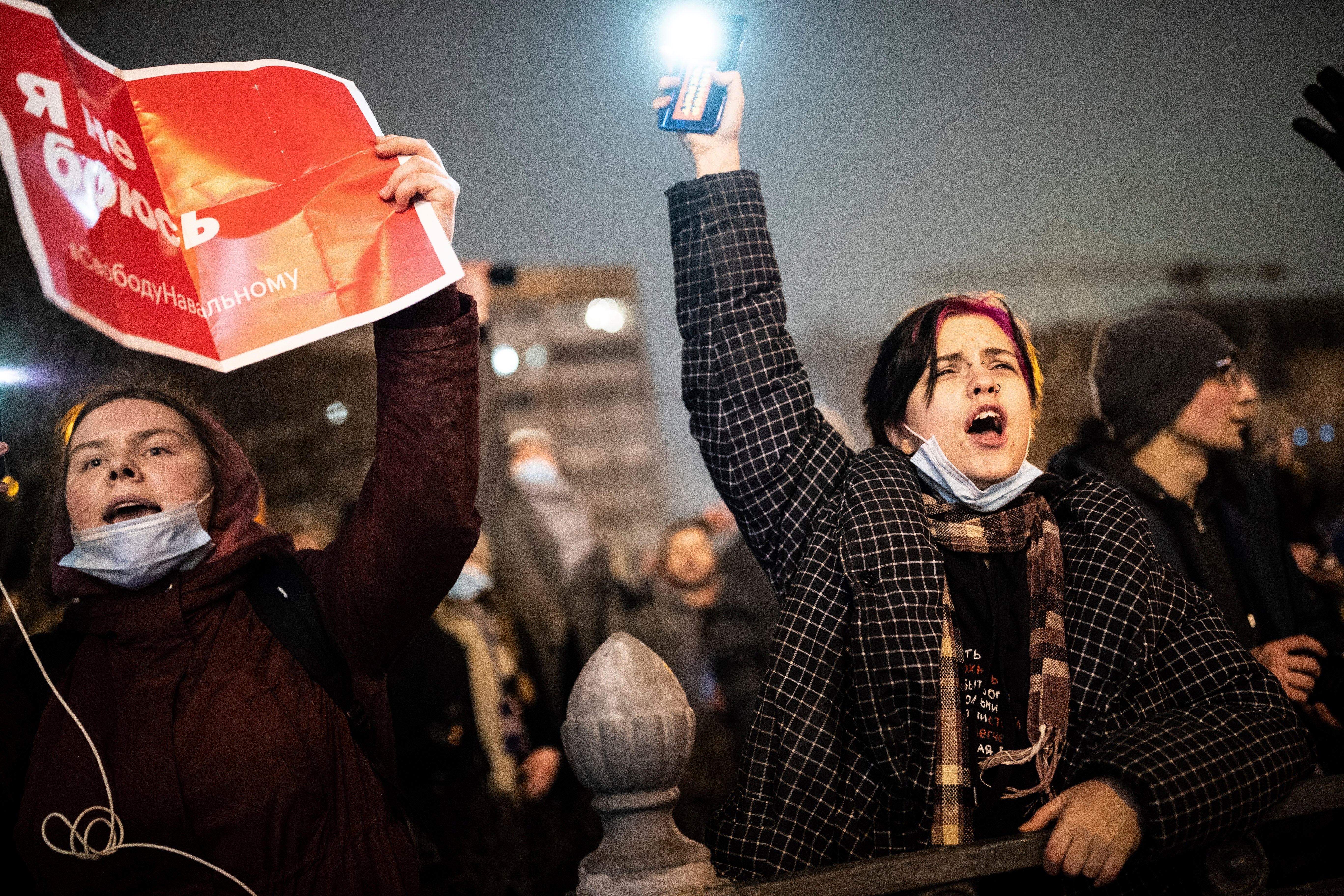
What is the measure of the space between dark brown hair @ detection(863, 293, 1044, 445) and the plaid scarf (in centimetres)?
26

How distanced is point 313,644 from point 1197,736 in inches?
63.7

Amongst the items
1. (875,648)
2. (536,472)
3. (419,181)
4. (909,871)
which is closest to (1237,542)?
(875,648)

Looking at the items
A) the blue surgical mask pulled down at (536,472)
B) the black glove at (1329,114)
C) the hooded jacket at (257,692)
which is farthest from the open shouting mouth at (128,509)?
the blue surgical mask pulled down at (536,472)

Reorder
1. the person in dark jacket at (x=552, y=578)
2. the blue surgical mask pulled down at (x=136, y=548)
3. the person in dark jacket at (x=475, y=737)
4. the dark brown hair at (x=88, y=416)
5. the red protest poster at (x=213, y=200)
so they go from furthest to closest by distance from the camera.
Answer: the person in dark jacket at (x=552, y=578), the person in dark jacket at (x=475, y=737), the dark brown hair at (x=88, y=416), the blue surgical mask pulled down at (x=136, y=548), the red protest poster at (x=213, y=200)

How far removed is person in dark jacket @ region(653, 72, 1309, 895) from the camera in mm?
1721

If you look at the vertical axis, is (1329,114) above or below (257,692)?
above

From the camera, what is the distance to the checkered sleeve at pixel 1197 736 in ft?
5.34

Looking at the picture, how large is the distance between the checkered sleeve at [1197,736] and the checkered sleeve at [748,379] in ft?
2.27

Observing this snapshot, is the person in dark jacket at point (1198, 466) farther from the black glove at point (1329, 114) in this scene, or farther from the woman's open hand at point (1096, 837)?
the woman's open hand at point (1096, 837)

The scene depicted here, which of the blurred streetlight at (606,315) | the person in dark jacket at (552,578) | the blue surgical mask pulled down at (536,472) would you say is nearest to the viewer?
the person in dark jacket at (552,578)

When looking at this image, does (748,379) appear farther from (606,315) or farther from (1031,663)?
(606,315)

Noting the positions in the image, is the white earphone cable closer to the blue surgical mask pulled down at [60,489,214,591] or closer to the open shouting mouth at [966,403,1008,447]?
the blue surgical mask pulled down at [60,489,214,591]

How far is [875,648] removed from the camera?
70.4 inches

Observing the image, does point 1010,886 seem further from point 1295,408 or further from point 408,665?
point 1295,408
